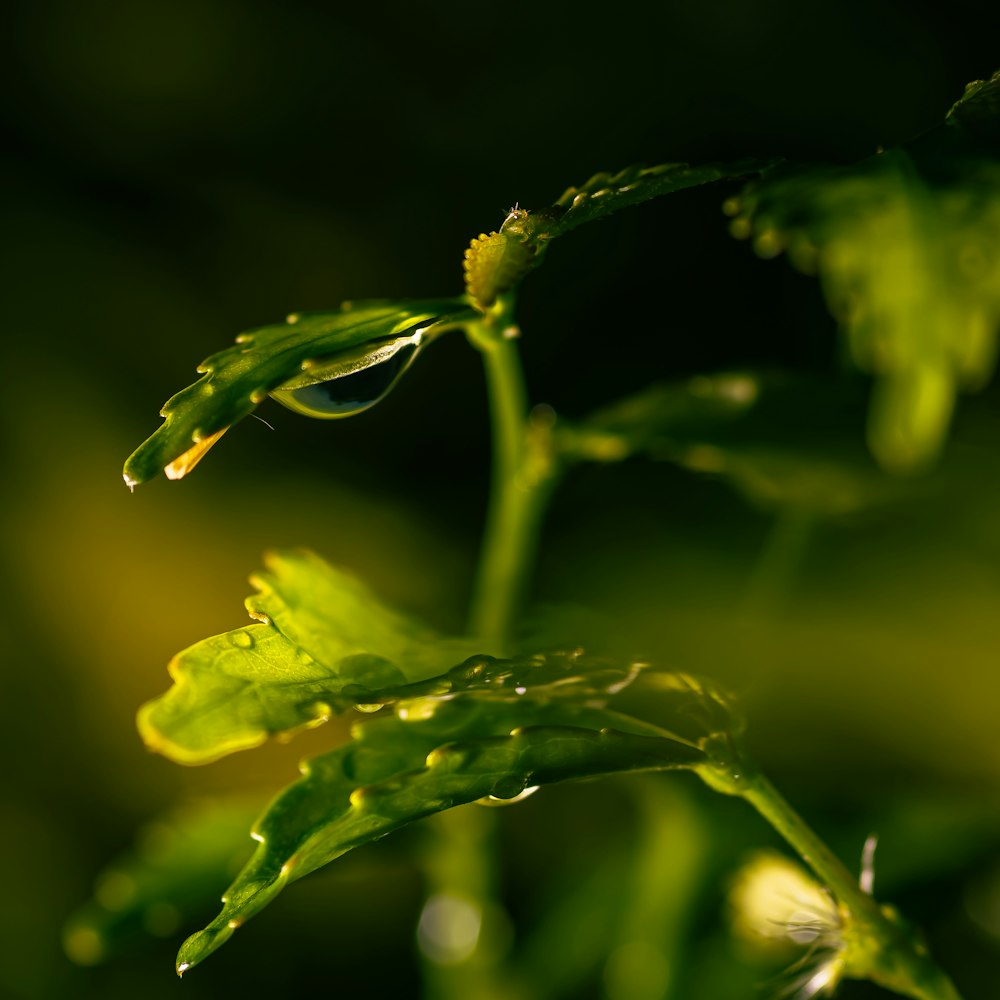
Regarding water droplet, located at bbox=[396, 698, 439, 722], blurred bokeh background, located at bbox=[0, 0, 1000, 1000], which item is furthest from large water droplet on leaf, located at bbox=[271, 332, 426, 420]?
blurred bokeh background, located at bbox=[0, 0, 1000, 1000]

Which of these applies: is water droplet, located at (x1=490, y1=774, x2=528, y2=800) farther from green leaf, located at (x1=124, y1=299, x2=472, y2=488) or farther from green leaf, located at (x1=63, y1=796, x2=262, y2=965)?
green leaf, located at (x1=63, y1=796, x2=262, y2=965)

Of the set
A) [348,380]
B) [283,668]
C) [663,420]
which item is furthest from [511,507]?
[283,668]

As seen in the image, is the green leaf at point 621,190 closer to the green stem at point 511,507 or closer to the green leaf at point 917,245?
the green leaf at point 917,245

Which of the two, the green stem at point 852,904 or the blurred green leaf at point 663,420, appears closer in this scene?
the green stem at point 852,904

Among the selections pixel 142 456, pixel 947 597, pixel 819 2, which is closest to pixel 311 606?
pixel 142 456

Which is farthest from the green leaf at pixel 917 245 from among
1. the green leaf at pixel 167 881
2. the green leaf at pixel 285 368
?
the green leaf at pixel 167 881
